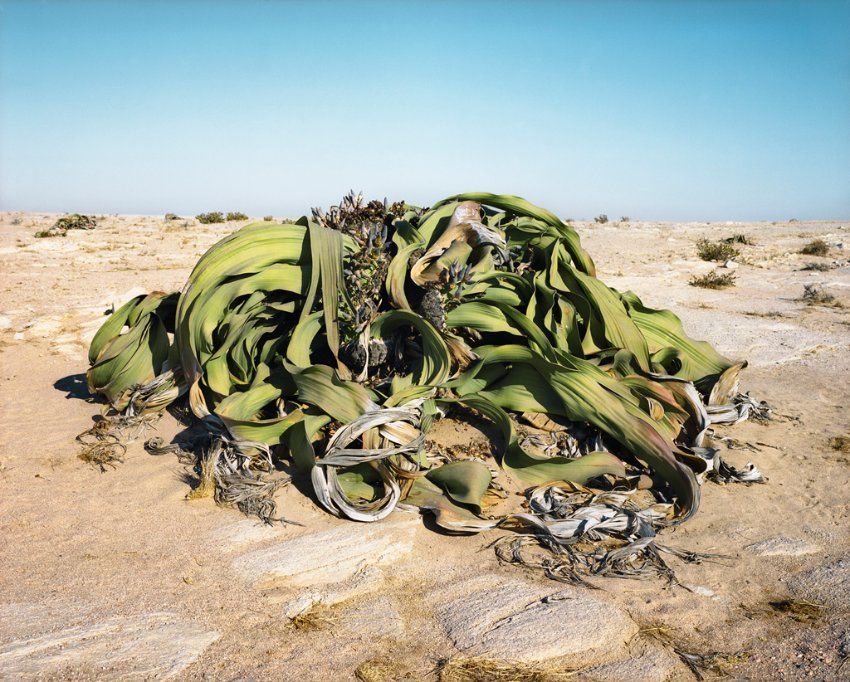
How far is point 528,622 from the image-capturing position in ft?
6.21

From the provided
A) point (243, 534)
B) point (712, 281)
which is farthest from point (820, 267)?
point (243, 534)

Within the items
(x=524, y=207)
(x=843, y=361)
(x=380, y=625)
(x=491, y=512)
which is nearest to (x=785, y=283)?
(x=843, y=361)

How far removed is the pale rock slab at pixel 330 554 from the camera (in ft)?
7.02

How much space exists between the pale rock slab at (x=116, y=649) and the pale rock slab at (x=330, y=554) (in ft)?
1.07

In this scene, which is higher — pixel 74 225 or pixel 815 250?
pixel 74 225

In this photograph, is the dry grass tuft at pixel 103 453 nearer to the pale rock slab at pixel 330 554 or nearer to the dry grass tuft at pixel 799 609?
the pale rock slab at pixel 330 554

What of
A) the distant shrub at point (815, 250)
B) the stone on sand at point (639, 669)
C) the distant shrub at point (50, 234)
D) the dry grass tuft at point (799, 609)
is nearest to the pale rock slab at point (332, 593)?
the stone on sand at point (639, 669)

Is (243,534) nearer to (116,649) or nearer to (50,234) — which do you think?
(116,649)

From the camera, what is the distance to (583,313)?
332cm

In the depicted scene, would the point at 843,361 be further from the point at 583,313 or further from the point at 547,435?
the point at 547,435

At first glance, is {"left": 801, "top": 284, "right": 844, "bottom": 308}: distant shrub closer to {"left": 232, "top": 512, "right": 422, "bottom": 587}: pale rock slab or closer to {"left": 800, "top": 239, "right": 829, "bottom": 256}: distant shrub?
{"left": 800, "top": 239, "right": 829, "bottom": 256}: distant shrub

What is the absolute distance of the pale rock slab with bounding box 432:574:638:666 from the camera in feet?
5.83

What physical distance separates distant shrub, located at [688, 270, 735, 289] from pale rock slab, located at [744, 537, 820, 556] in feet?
19.4

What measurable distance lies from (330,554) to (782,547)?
5.44 feet
